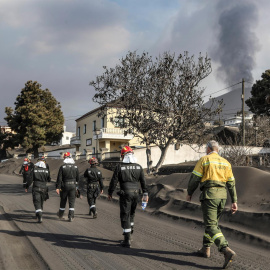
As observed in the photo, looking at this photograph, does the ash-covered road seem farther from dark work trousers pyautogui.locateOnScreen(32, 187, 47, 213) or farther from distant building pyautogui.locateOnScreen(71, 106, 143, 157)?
distant building pyautogui.locateOnScreen(71, 106, 143, 157)

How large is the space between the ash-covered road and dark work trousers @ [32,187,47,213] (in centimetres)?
45

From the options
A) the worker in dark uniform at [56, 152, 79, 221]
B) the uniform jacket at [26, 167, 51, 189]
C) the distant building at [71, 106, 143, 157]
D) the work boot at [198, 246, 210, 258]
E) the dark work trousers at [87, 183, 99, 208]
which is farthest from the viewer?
the distant building at [71, 106, 143, 157]

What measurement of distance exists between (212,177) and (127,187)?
1899mm

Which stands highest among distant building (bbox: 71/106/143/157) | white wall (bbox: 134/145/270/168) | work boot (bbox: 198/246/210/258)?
distant building (bbox: 71/106/143/157)

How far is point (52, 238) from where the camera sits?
6.83m

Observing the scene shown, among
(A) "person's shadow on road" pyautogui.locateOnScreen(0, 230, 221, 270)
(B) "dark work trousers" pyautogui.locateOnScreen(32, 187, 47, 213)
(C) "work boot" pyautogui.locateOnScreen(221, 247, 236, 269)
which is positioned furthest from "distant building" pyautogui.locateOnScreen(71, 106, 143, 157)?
(C) "work boot" pyautogui.locateOnScreen(221, 247, 236, 269)

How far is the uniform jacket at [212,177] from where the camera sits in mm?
5271

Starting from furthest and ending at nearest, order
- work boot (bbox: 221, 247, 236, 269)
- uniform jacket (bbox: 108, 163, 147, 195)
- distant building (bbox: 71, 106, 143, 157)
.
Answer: distant building (bbox: 71, 106, 143, 157) → uniform jacket (bbox: 108, 163, 147, 195) → work boot (bbox: 221, 247, 236, 269)

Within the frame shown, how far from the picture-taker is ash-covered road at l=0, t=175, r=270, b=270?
16.8ft

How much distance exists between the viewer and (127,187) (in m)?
6.41

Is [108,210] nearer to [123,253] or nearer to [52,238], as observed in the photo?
[52,238]

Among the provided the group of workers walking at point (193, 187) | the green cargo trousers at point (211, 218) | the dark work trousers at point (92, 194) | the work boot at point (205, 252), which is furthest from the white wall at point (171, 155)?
the green cargo trousers at point (211, 218)

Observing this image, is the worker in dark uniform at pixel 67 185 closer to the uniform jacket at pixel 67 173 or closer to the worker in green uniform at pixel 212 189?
the uniform jacket at pixel 67 173

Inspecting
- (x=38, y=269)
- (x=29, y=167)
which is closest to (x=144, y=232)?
(x=38, y=269)
